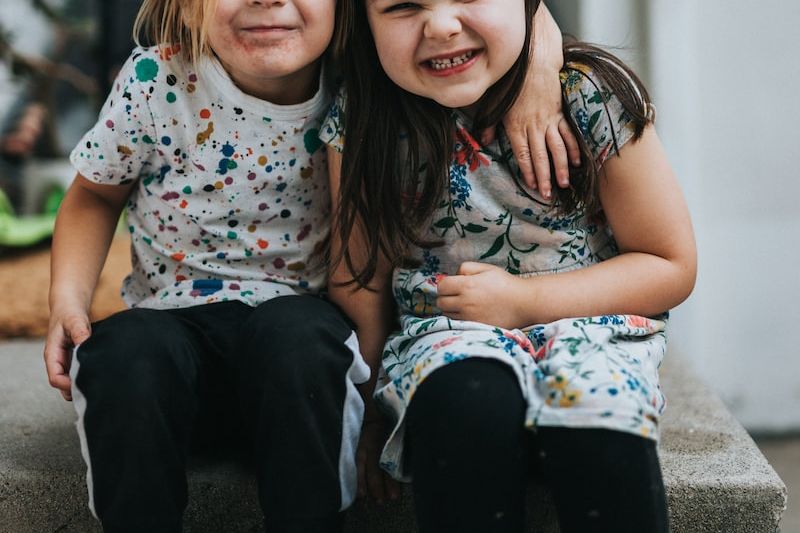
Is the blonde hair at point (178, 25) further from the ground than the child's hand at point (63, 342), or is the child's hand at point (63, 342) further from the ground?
the blonde hair at point (178, 25)

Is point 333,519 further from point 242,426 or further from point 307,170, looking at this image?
point 307,170

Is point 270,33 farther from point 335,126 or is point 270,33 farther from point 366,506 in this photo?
point 366,506

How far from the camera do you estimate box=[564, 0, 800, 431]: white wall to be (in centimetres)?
184

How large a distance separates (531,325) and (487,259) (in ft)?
0.35

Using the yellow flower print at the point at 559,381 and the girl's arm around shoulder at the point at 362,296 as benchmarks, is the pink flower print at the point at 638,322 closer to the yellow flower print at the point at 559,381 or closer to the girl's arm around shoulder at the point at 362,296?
the yellow flower print at the point at 559,381

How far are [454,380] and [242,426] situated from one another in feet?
1.00

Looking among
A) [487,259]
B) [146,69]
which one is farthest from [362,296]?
[146,69]

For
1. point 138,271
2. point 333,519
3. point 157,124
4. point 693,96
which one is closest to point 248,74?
point 157,124

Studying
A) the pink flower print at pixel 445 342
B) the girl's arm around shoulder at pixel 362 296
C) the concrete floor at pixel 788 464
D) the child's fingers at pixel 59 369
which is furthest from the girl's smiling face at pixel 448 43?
the concrete floor at pixel 788 464

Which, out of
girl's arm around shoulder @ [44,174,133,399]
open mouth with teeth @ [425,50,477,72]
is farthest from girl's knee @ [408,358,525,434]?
girl's arm around shoulder @ [44,174,133,399]

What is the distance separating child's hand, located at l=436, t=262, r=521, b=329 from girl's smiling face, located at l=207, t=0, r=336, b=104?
1.01ft

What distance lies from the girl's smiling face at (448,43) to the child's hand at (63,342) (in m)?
0.44

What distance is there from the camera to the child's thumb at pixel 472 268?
3.30 ft

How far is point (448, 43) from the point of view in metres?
0.97
